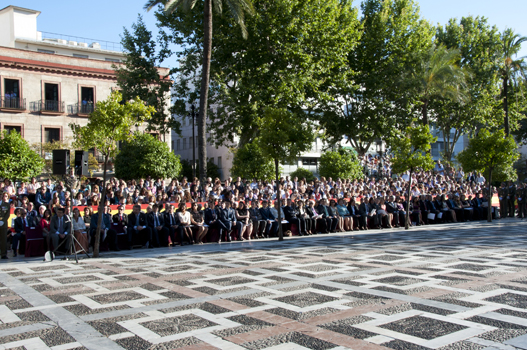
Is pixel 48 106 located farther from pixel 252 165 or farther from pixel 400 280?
pixel 400 280

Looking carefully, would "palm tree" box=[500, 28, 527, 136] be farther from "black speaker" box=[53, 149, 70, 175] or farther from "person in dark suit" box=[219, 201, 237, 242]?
"black speaker" box=[53, 149, 70, 175]

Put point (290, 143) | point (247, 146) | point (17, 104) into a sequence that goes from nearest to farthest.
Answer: point (290, 143) → point (247, 146) → point (17, 104)

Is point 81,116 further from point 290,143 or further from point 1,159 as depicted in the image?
point 290,143

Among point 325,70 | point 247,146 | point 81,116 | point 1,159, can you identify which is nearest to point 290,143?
point 247,146

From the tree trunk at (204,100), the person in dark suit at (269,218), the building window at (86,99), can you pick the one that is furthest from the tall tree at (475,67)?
the building window at (86,99)

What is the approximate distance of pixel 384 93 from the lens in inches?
1473

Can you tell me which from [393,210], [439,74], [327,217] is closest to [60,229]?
[327,217]

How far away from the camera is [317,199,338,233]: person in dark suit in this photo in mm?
20781

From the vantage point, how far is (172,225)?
16.4 metres

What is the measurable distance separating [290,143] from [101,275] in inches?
359

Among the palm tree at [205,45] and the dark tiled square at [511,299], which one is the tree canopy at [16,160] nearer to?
the palm tree at [205,45]

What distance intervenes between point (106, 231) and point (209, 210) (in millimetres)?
3810

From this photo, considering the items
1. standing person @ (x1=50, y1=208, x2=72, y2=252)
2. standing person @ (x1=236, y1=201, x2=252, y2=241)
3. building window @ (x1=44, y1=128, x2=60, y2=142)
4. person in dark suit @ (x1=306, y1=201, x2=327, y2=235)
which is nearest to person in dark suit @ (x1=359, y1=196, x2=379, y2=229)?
person in dark suit @ (x1=306, y1=201, x2=327, y2=235)

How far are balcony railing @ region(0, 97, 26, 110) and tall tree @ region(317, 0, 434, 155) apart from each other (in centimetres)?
2322
